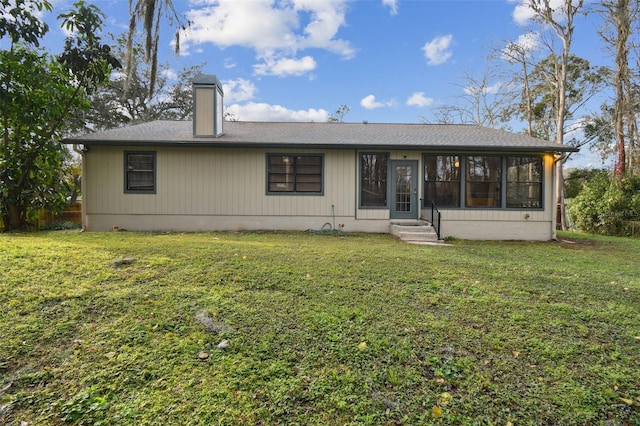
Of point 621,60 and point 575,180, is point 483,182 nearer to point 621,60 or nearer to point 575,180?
point 621,60

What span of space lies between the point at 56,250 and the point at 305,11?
11.3 m

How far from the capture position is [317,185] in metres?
9.45

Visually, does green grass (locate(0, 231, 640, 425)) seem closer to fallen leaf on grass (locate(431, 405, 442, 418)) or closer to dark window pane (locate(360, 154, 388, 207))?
fallen leaf on grass (locate(431, 405, 442, 418))

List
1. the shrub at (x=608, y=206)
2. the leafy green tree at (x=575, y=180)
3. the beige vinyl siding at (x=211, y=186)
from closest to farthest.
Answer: the beige vinyl siding at (x=211, y=186) → the shrub at (x=608, y=206) → the leafy green tree at (x=575, y=180)

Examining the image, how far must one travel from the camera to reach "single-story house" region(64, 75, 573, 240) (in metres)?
9.14

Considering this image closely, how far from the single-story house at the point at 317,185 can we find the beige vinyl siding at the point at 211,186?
0.09 feet

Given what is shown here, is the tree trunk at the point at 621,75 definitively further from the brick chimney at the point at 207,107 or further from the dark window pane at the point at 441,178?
the brick chimney at the point at 207,107

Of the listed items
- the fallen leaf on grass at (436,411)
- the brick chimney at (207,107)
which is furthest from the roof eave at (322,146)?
the fallen leaf on grass at (436,411)

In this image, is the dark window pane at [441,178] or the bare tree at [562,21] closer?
the dark window pane at [441,178]

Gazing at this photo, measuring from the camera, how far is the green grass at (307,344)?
210 cm

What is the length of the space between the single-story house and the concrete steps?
0.33 m

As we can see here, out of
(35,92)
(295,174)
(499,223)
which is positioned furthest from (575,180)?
(35,92)

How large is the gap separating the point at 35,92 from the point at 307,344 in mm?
9284

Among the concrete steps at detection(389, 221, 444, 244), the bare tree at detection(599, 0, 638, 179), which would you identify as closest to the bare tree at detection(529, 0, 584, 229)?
the bare tree at detection(599, 0, 638, 179)
